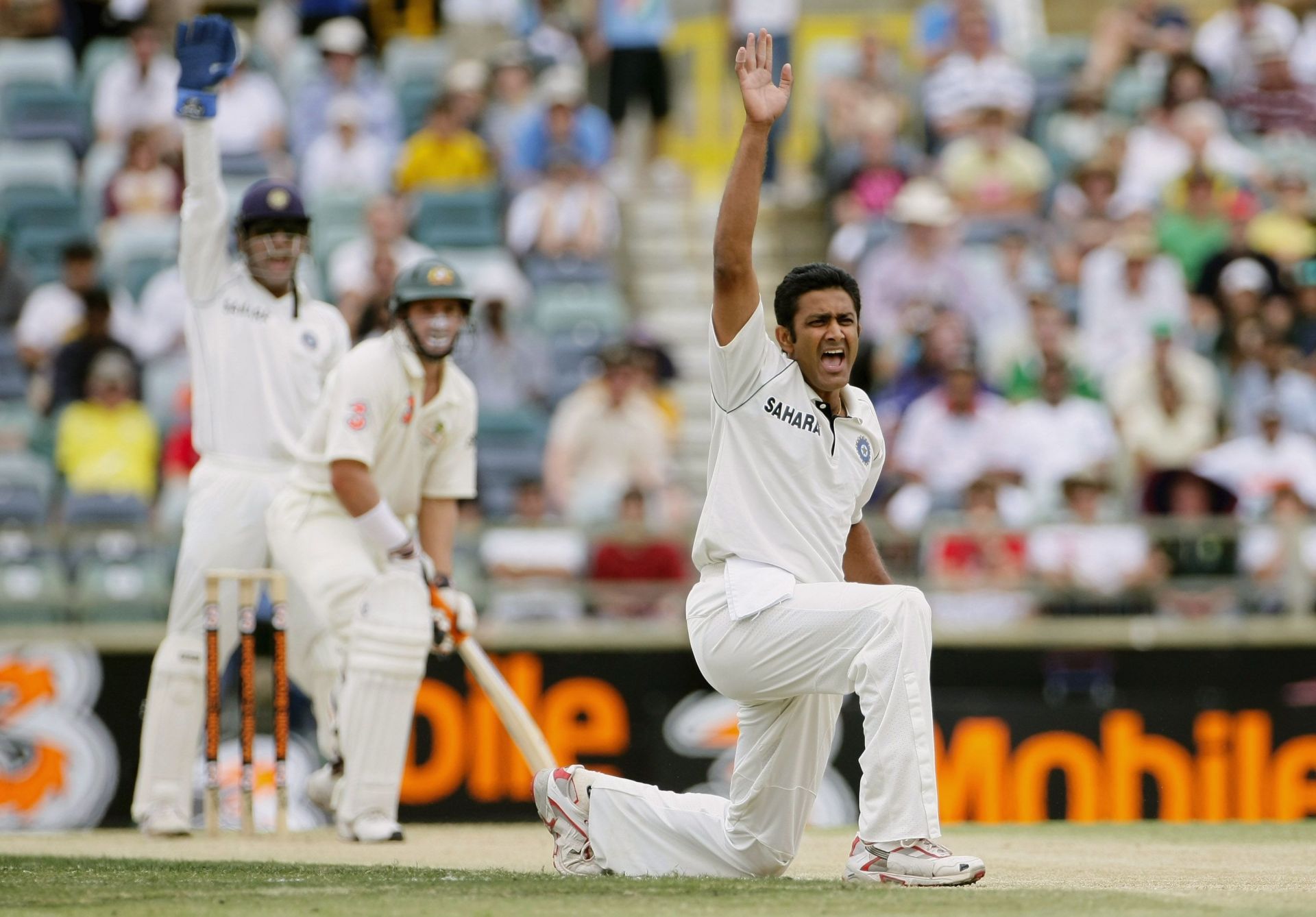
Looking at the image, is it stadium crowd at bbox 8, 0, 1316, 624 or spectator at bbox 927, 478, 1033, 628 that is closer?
spectator at bbox 927, 478, 1033, 628

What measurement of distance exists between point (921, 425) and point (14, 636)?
5.14m

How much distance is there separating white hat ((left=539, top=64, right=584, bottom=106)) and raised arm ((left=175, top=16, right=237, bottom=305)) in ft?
21.0

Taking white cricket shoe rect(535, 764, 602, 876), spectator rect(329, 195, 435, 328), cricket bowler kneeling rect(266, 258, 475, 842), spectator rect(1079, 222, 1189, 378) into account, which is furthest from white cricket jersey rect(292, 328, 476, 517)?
spectator rect(1079, 222, 1189, 378)

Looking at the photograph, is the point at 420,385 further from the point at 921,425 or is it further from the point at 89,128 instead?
the point at 89,128

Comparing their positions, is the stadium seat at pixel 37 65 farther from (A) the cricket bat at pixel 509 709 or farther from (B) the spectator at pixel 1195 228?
(A) the cricket bat at pixel 509 709

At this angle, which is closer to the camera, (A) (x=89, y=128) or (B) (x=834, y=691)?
(B) (x=834, y=691)

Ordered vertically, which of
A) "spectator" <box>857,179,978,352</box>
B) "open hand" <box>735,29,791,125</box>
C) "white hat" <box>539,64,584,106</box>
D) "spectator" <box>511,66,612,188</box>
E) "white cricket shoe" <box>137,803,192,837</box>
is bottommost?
"white cricket shoe" <box>137,803,192,837</box>

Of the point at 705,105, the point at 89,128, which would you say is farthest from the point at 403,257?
the point at 705,105

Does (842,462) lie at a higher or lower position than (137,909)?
higher

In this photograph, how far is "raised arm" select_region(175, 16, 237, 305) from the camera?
841 cm

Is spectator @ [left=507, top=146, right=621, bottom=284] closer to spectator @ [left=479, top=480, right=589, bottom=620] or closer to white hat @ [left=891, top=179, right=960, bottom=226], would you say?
white hat @ [left=891, top=179, right=960, bottom=226]

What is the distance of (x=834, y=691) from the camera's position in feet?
18.6

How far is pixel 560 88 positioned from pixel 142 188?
292 centimetres

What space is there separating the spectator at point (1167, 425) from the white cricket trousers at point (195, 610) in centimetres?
581
